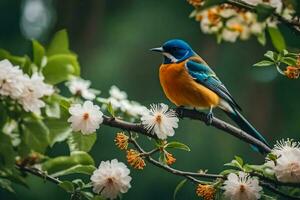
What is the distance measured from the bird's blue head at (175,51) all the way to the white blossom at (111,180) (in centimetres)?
56

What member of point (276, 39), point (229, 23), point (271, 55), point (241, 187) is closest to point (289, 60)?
point (271, 55)

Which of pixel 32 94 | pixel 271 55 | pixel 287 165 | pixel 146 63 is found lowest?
pixel 287 165

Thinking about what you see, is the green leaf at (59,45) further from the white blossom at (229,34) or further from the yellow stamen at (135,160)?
the yellow stamen at (135,160)

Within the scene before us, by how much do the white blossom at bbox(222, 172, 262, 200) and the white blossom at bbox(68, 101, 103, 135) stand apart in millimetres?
276

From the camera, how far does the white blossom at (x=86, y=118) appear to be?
50.3 inches

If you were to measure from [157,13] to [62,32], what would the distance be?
2.76 meters

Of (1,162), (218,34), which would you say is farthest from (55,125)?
(218,34)

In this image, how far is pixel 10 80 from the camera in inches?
56.1

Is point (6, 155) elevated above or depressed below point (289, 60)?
below

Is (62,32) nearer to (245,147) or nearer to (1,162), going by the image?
(1,162)

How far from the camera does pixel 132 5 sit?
15.2ft

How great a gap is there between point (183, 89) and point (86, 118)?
0.48m

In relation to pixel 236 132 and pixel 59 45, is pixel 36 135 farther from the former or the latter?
pixel 236 132

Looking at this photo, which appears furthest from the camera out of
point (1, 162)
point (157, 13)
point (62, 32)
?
point (157, 13)
